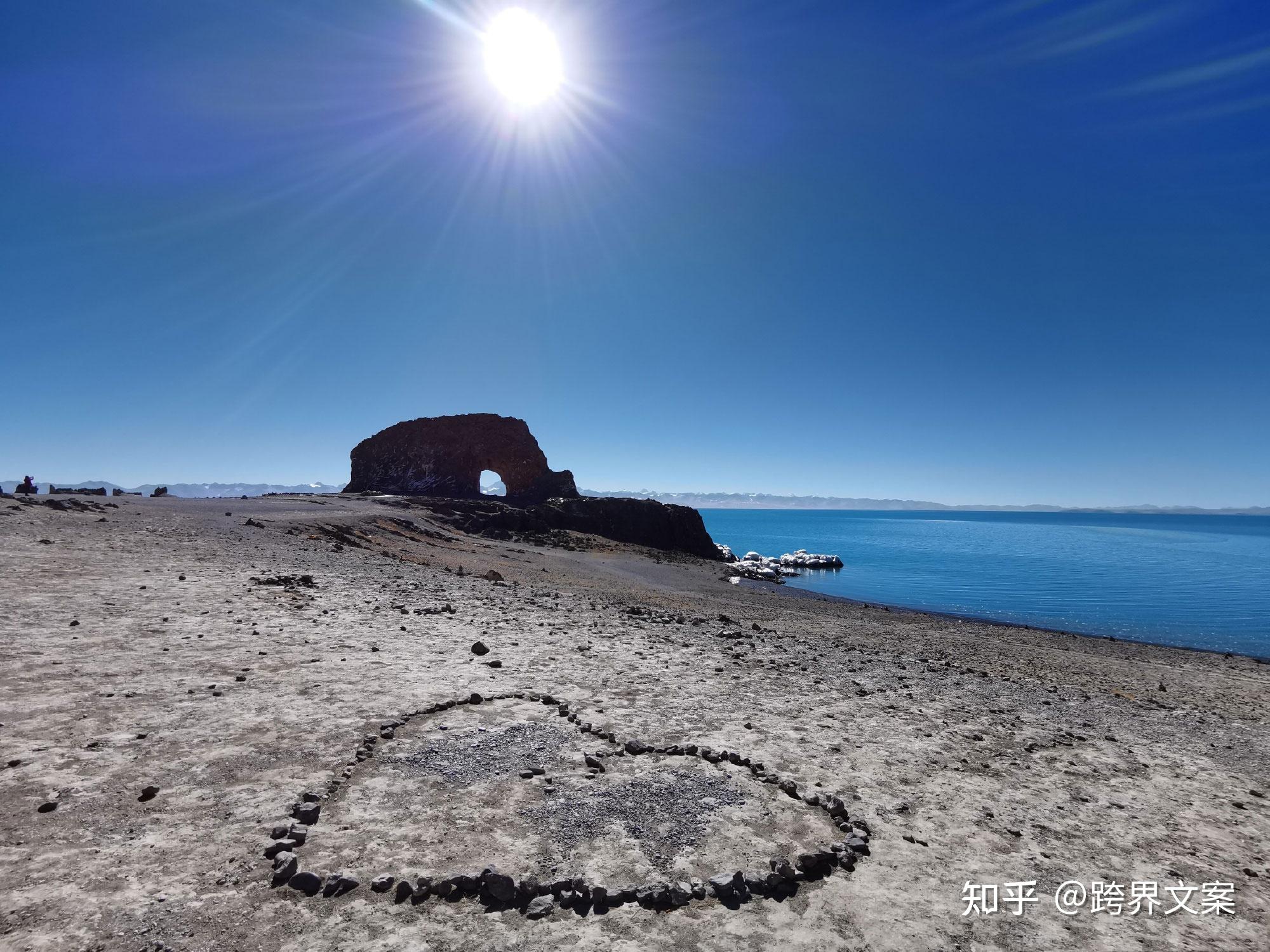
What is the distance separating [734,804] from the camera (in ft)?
20.6

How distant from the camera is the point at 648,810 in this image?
237 inches

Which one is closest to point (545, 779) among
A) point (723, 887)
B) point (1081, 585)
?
point (723, 887)

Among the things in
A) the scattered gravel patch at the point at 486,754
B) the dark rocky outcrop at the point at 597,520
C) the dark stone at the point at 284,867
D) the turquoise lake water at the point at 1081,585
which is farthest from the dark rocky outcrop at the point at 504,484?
the dark stone at the point at 284,867

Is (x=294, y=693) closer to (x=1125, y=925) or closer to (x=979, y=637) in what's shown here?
(x=1125, y=925)

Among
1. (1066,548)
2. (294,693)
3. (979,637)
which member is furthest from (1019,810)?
(1066,548)

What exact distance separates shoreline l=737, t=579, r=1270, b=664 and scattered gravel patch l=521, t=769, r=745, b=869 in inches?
1052

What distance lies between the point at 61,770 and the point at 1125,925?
31.7 ft

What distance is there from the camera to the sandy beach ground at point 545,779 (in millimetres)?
4441

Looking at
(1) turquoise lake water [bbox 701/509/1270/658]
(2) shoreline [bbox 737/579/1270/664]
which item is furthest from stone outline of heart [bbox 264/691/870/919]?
(1) turquoise lake water [bbox 701/509/1270/658]

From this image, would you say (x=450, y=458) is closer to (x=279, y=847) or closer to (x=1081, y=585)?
(x=1081, y=585)

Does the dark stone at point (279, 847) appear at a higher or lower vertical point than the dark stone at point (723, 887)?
higher

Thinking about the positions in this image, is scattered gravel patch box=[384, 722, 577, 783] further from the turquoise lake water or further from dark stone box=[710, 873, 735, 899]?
the turquoise lake water

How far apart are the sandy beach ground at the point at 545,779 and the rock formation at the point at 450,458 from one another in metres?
62.4

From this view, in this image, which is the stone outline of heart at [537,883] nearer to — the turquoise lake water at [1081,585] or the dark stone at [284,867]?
the dark stone at [284,867]
